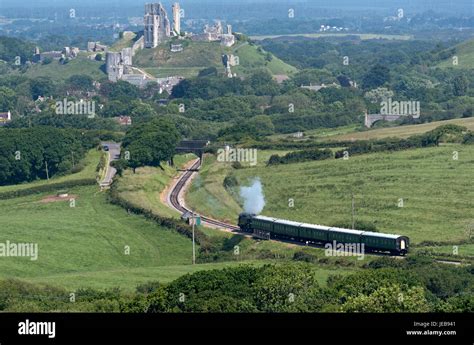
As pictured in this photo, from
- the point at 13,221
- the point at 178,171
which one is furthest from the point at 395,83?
the point at 13,221

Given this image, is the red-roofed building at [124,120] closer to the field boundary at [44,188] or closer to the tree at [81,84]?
the tree at [81,84]

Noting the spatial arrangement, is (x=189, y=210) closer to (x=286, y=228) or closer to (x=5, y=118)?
(x=286, y=228)

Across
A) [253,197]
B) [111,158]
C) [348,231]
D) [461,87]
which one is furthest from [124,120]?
[348,231]

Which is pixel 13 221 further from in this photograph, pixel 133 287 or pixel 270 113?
pixel 270 113

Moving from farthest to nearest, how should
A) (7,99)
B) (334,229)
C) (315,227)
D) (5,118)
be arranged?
1. (7,99)
2. (5,118)
3. (315,227)
4. (334,229)
